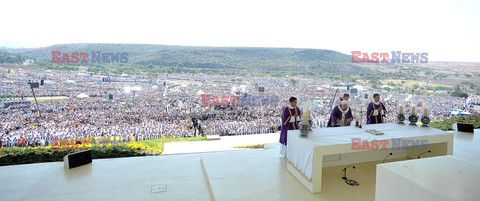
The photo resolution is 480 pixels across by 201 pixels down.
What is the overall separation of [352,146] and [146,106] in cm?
979

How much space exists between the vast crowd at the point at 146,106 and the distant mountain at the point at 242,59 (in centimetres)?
88

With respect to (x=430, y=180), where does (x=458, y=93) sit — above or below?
below

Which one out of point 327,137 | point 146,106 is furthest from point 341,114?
point 146,106

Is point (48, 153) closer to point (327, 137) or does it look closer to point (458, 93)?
point (327, 137)

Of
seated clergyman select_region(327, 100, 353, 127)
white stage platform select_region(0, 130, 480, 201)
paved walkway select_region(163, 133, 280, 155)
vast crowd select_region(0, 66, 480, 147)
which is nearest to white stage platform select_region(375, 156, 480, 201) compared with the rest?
white stage platform select_region(0, 130, 480, 201)

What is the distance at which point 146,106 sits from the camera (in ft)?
40.5

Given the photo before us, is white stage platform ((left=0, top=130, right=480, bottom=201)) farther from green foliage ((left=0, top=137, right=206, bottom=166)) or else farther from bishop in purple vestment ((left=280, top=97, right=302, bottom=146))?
green foliage ((left=0, top=137, right=206, bottom=166))

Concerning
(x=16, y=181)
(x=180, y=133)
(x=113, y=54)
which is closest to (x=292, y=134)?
(x=16, y=181)

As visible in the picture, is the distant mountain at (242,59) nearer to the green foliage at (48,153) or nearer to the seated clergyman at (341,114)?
the green foliage at (48,153)

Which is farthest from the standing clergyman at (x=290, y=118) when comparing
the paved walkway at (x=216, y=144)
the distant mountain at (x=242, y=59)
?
the distant mountain at (x=242, y=59)

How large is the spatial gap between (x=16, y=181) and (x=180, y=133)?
19.4ft

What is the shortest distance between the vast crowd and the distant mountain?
34.6 inches

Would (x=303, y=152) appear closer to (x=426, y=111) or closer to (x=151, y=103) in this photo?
(x=426, y=111)

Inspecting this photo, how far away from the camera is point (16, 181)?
5.21m
